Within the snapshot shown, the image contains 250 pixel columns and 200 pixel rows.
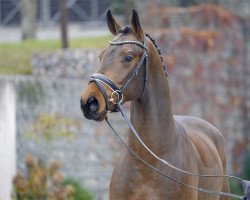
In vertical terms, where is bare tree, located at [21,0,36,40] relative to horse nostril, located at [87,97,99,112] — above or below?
above

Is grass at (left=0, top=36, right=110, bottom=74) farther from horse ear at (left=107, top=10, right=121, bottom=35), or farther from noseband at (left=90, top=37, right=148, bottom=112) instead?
noseband at (left=90, top=37, right=148, bottom=112)

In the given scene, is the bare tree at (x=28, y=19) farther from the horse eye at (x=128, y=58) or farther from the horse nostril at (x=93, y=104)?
the horse nostril at (x=93, y=104)

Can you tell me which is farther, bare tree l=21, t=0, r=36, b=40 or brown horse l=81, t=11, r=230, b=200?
bare tree l=21, t=0, r=36, b=40

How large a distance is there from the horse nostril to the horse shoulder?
1449mm

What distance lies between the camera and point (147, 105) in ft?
24.0

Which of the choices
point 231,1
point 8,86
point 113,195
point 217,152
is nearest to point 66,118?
point 8,86

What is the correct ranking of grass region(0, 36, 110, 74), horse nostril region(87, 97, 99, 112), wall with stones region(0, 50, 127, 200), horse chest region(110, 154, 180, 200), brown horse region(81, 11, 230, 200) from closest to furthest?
horse nostril region(87, 97, 99, 112), brown horse region(81, 11, 230, 200), horse chest region(110, 154, 180, 200), wall with stones region(0, 50, 127, 200), grass region(0, 36, 110, 74)

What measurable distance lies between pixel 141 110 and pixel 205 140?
1350mm

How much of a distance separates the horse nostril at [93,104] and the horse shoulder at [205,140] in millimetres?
1449

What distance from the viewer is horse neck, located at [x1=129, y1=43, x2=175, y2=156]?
23.9ft

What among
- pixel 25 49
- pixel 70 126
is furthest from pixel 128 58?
pixel 25 49

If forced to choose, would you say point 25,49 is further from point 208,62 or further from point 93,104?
point 93,104

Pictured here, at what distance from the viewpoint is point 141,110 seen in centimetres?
732

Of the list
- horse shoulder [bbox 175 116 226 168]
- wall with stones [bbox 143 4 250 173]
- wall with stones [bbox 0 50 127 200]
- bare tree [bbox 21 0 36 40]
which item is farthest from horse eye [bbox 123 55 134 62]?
bare tree [bbox 21 0 36 40]
